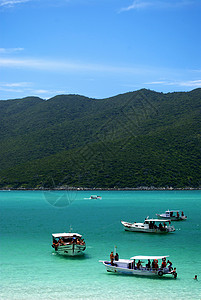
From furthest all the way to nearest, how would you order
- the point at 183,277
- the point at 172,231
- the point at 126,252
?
the point at 172,231, the point at 126,252, the point at 183,277

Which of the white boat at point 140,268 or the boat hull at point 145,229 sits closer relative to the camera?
the white boat at point 140,268

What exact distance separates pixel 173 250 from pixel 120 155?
137m

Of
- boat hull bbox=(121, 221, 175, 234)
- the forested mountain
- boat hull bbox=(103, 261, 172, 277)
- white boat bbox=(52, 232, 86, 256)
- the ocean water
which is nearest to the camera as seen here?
the ocean water

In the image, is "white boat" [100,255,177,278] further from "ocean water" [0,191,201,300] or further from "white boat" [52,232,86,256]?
"white boat" [52,232,86,256]

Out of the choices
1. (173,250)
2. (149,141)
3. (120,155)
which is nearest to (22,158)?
(120,155)

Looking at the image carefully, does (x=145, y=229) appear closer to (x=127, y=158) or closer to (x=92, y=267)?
(x=92, y=267)

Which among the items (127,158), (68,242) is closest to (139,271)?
(68,242)

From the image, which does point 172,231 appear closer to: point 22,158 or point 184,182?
point 184,182

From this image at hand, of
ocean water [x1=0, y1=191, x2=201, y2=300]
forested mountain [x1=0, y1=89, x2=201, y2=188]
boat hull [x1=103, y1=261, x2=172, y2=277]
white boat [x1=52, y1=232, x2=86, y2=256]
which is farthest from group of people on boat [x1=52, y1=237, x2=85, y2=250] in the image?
forested mountain [x1=0, y1=89, x2=201, y2=188]

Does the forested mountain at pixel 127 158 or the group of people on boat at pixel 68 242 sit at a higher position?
the forested mountain at pixel 127 158

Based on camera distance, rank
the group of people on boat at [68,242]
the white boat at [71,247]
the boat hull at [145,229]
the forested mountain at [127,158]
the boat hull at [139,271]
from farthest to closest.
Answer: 1. the forested mountain at [127,158]
2. the boat hull at [145,229]
3. the group of people on boat at [68,242]
4. the white boat at [71,247]
5. the boat hull at [139,271]

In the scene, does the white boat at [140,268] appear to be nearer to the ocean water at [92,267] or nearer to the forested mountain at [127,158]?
the ocean water at [92,267]

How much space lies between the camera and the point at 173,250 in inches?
1655

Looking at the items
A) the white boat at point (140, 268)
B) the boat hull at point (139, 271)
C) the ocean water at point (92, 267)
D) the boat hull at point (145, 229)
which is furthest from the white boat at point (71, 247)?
the boat hull at point (145, 229)
